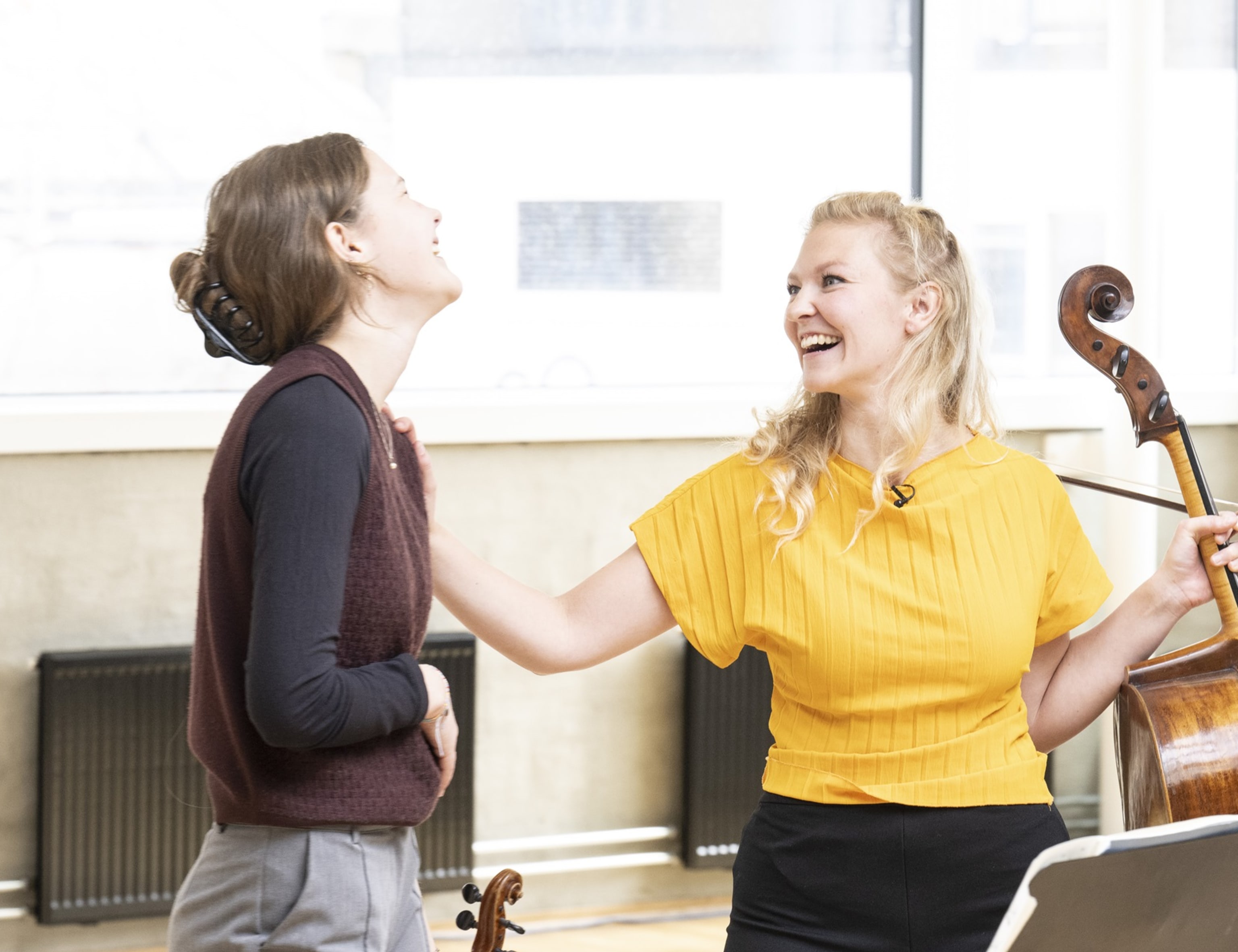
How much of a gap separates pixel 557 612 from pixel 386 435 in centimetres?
54

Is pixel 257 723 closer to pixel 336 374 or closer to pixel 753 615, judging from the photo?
pixel 336 374

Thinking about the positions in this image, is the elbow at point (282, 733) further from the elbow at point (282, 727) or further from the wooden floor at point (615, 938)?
the wooden floor at point (615, 938)

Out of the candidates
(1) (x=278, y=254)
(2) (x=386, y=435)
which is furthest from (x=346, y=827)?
(1) (x=278, y=254)

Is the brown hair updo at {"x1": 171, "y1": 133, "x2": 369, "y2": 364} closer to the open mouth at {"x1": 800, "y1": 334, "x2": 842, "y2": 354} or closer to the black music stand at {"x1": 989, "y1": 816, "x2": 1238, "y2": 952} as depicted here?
the open mouth at {"x1": 800, "y1": 334, "x2": 842, "y2": 354}

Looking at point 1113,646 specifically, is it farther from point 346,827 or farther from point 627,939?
point 627,939

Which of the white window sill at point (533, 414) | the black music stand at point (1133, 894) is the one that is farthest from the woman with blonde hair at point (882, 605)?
the white window sill at point (533, 414)

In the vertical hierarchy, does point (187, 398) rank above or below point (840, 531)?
above

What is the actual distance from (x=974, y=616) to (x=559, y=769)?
206 cm

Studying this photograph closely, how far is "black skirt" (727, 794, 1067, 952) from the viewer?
5.08ft

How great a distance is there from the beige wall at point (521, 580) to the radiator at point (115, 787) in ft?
0.34

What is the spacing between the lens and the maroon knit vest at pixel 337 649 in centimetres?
117

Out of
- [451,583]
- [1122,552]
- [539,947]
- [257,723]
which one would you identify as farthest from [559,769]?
[257,723]

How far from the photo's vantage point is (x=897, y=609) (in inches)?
62.9

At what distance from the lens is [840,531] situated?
5.44 ft
